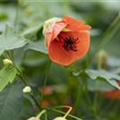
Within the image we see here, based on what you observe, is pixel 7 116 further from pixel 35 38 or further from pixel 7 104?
pixel 35 38

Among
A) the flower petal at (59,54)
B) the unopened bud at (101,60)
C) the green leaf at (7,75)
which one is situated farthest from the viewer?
the unopened bud at (101,60)

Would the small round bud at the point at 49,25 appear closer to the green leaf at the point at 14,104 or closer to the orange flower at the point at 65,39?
the orange flower at the point at 65,39

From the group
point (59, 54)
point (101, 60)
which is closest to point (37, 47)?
point (59, 54)

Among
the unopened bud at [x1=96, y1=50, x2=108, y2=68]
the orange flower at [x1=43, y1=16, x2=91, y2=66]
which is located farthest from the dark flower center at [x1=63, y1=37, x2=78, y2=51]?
the unopened bud at [x1=96, y1=50, x2=108, y2=68]

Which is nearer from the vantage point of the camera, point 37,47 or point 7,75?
point 7,75

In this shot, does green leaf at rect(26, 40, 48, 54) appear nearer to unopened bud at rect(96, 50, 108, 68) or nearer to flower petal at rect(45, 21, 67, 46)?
flower petal at rect(45, 21, 67, 46)

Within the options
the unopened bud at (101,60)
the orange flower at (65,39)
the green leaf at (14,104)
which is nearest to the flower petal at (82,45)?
the orange flower at (65,39)

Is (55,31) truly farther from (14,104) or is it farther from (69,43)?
(14,104)
